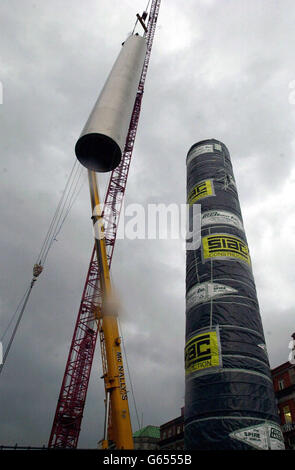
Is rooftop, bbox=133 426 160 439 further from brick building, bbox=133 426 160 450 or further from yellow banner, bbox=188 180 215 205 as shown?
yellow banner, bbox=188 180 215 205

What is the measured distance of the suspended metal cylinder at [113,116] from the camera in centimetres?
1204

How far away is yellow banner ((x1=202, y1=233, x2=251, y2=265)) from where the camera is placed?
14.3 meters

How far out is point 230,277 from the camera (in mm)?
13477

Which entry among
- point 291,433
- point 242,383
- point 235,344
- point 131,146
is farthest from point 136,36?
point 291,433

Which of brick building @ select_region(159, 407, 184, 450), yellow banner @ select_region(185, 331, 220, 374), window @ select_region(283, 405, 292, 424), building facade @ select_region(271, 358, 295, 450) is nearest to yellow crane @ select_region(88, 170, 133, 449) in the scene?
yellow banner @ select_region(185, 331, 220, 374)

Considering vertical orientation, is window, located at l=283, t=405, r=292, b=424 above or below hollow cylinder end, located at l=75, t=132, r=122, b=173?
below

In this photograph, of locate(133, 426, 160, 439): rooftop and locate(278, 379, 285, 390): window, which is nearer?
locate(278, 379, 285, 390): window

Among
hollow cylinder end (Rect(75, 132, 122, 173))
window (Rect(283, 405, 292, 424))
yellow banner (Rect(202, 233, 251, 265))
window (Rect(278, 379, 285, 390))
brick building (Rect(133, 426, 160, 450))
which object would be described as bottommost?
brick building (Rect(133, 426, 160, 450))

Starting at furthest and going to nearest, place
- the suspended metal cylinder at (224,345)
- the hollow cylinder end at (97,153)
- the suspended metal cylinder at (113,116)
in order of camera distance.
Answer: the hollow cylinder end at (97,153) < the suspended metal cylinder at (113,116) < the suspended metal cylinder at (224,345)

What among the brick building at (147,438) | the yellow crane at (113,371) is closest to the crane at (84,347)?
the yellow crane at (113,371)

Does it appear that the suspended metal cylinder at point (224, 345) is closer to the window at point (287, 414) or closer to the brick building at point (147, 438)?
the window at point (287, 414)

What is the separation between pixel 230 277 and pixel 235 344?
2848mm

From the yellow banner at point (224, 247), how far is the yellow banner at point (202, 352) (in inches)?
143

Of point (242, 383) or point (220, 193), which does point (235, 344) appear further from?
point (220, 193)
